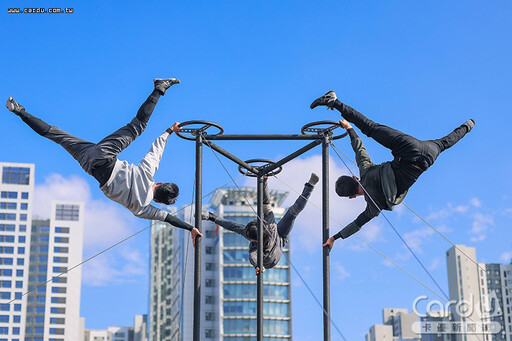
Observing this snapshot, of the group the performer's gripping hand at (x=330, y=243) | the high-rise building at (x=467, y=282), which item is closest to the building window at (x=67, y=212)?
the high-rise building at (x=467, y=282)

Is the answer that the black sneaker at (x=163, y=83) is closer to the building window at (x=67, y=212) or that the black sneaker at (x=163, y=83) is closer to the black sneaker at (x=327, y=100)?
the black sneaker at (x=327, y=100)

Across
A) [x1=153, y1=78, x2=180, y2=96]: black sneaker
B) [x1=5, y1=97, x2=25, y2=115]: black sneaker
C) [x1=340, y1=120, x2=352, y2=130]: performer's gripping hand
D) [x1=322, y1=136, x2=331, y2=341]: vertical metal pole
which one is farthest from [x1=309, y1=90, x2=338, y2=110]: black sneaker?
[x1=5, y1=97, x2=25, y2=115]: black sneaker

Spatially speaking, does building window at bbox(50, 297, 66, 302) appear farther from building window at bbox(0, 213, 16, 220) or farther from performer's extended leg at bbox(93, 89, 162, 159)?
performer's extended leg at bbox(93, 89, 162, 159)

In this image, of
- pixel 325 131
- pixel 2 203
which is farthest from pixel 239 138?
pixel 2 203

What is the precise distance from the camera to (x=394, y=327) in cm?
12412

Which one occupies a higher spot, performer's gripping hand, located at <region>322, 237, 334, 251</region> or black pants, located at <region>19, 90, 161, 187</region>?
black pants, located at <region>19, 90, 161, 187</region>

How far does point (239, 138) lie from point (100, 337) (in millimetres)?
127899

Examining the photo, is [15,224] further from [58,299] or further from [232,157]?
[232,157]

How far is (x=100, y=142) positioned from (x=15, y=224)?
294 feet

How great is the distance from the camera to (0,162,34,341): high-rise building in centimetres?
9375

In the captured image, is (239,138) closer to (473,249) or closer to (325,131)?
(325,131)

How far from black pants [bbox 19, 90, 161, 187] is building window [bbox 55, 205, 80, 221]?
93.1 metres

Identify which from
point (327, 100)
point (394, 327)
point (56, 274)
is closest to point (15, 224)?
point (56, 274)

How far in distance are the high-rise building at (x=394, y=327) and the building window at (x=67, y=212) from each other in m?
47.1
